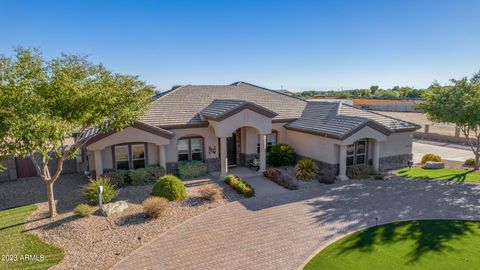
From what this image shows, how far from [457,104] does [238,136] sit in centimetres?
1482

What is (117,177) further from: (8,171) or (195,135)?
(8,171)

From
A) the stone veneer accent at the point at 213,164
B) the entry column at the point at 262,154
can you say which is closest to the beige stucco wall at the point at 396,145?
the entry column at the point at 262,154

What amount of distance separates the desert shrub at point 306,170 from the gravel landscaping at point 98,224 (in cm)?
513

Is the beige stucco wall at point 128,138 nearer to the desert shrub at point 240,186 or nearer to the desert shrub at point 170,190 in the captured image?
the desert shrub at point 170,190

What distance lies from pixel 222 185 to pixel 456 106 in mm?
16064

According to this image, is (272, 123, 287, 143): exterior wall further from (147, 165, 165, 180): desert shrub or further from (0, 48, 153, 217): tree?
(0, 48, 153, 217): tree

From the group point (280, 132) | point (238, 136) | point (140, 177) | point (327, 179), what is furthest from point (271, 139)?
point (140, 177)

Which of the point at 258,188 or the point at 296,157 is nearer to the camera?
→ the point at 258,188

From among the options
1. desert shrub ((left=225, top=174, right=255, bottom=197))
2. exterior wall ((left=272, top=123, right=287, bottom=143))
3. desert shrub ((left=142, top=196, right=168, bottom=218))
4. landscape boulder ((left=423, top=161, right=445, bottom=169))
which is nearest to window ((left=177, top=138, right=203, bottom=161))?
desert shrub ((left=225, top=174, right=255, bottom=197))

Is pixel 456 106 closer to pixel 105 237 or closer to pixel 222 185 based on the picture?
pixel 222 185

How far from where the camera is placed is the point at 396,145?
2381 centimetres

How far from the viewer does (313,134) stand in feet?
72.8

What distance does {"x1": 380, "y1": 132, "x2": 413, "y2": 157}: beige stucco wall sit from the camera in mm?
23406

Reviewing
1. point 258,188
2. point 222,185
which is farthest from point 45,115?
point 258,188
